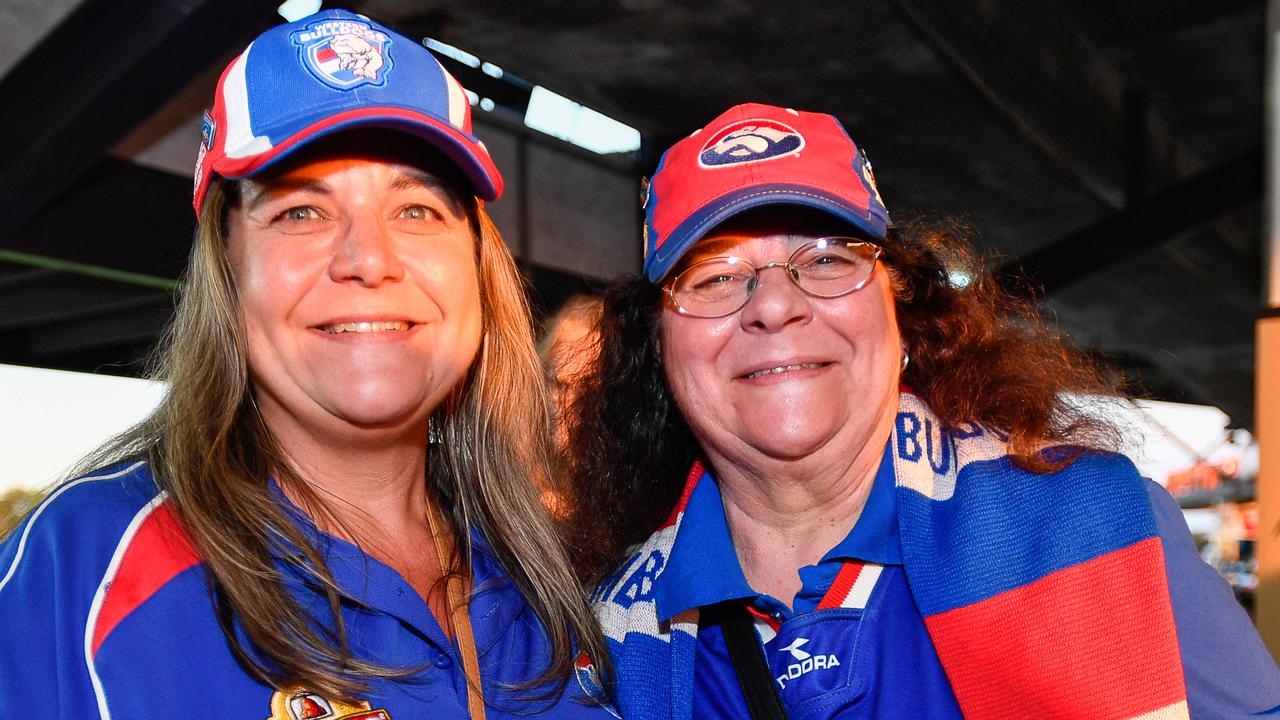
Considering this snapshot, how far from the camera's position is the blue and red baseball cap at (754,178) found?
5.66ft

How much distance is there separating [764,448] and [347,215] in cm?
72

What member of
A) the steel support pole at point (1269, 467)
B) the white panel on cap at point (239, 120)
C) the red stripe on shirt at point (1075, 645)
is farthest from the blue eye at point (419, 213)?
the steel support pole at point (1269, 467)

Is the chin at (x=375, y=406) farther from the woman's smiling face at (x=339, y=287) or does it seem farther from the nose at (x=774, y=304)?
the nose at (x=774, y=304)

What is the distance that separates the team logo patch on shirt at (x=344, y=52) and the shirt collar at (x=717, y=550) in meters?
0.90

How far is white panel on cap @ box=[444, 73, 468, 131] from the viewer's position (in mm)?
1652

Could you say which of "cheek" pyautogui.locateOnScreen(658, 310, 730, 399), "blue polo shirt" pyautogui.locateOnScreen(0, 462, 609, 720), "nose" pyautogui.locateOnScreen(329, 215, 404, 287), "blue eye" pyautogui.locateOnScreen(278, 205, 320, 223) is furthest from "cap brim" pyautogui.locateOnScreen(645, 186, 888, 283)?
"blue polo shirt" pyautogui.locateOnScreen(0, 462, 609, 720)

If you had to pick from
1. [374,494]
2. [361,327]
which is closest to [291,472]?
[374,494]

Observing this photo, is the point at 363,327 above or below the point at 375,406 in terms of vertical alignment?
above

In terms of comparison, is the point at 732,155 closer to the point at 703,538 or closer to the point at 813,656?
the point at 703,538

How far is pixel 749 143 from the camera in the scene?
5.89 ft

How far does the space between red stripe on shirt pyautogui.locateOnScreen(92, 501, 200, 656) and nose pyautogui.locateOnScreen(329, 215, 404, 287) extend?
1.25ft

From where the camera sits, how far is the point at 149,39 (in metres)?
4.05

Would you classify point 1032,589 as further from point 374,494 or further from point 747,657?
point 374,494

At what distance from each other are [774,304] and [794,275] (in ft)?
0.20
